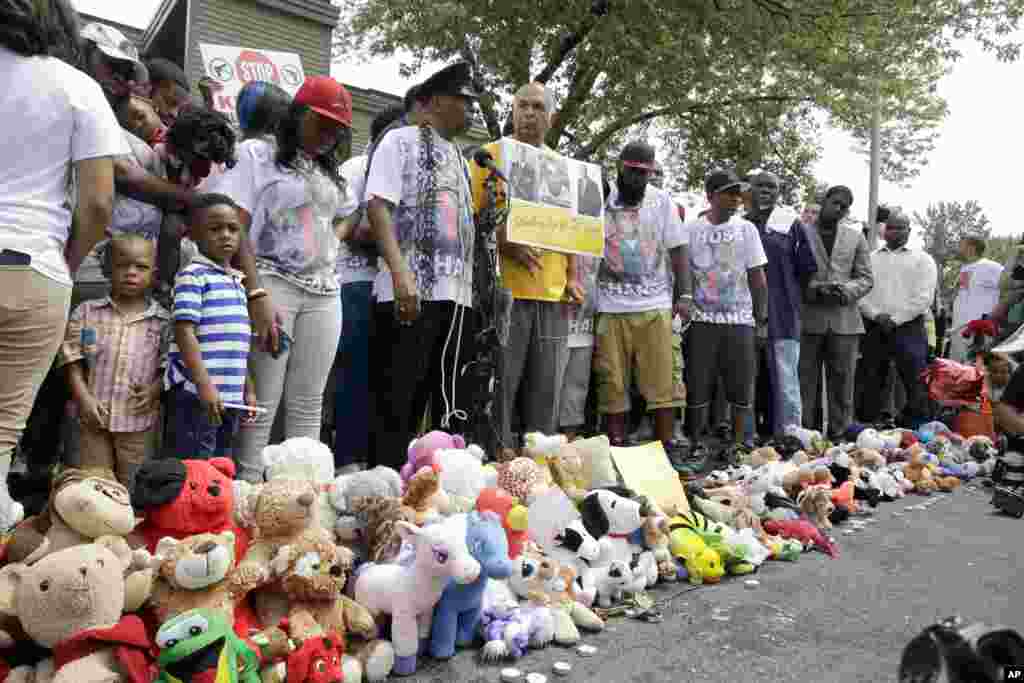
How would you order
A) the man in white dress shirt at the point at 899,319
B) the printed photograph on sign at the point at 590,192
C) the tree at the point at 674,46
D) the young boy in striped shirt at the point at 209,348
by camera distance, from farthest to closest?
the tree at the point at 674,46, the man in white dress shirt at the point at 899,319, the printed photograph on sign at the point at 590,192, the young boy in striped shirt at the point at 209,348

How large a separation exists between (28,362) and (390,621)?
4.01 ft

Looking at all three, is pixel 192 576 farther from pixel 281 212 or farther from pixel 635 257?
pixel 635 257

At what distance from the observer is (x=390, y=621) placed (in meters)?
2.40

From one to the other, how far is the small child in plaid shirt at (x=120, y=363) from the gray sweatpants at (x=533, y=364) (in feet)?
5.51

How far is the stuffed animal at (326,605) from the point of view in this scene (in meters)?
2.22

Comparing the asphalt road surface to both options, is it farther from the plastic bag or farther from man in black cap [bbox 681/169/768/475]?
the plastic bag

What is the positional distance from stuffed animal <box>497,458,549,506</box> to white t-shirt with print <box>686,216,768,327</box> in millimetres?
2647

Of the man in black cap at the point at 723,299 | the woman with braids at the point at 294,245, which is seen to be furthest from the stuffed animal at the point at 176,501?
the man in black cap at the point at 723,299

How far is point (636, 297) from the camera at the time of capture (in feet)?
16.2

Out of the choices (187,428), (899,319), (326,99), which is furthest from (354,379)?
(899,319)

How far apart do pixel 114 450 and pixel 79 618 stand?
1.14 m

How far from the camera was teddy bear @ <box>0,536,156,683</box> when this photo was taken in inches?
71.8

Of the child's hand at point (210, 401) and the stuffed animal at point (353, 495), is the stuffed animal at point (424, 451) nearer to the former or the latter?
the stuffed animal at point (353, 495)

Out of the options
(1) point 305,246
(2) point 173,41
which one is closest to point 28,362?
(1) point 305,246
